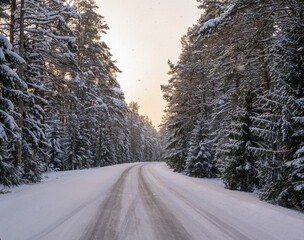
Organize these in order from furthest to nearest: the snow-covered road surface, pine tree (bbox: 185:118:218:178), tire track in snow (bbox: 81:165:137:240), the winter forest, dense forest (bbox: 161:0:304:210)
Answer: pine tree (bbox: 185:118:218:178)
the winter forest
dense forest (bbox: 161:0:304:210)
the snow-covered road surface
tire track in snow (bbox: 81:165:137:240)

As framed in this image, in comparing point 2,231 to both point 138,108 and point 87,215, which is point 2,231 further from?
point 138,108

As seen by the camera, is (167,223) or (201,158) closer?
(167,223)

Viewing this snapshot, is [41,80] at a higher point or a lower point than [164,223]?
higher

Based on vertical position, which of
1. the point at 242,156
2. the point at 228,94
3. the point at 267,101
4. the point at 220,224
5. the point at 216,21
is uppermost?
the point at 216,21

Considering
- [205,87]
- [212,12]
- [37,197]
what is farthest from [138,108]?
[37,197]

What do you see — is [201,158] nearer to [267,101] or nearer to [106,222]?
[267,101]

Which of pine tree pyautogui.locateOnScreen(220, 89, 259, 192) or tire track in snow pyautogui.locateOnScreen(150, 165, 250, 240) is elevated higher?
pine tree pyautogui.locateOnScreen(220, 89, 259, 192)

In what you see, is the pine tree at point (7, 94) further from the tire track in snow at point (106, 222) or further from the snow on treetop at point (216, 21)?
the snow on treetop at point (216, 21)

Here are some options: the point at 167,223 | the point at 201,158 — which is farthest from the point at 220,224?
the point at 201,158

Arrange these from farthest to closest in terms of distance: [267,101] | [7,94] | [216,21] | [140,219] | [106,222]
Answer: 1. [7,94]
2. [216,21]
3. [267,101]
4. [140,219]
5. [106,222]

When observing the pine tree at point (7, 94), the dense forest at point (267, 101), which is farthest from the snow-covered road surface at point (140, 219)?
the pine tree at point (7, 94)

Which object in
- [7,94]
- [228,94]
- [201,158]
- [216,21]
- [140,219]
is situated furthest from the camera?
[201,158]

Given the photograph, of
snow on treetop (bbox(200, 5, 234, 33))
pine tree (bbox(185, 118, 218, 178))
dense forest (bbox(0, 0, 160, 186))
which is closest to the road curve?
dense forest (bbox(0, 0, 160, 186))

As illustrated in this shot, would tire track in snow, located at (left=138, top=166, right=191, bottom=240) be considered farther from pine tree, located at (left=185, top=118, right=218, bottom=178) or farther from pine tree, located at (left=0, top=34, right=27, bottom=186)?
pine tree, located at (left=185, top=118, right=218, bottom=178)
